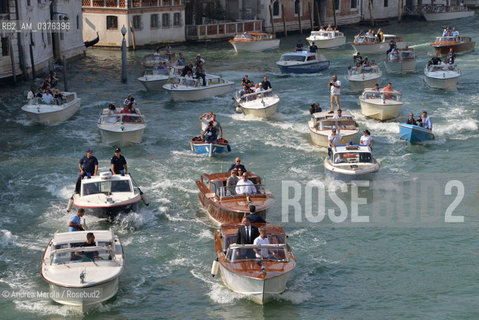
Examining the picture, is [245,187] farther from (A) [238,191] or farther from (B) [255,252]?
(B) [255,252]

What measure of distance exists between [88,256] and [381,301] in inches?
292

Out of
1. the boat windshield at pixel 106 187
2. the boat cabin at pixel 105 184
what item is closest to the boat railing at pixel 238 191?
the boat cabin at pixel 105 184

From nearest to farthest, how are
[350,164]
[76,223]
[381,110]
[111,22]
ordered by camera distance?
[76,223] < [350,164] < [381,110] < [111,22]

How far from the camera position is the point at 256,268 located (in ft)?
63.6

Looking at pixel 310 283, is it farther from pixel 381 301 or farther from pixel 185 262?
pixel 185 262

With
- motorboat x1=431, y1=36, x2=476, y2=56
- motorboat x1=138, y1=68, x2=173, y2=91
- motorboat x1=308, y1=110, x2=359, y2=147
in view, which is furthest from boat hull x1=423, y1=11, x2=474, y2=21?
motorboat x1=308, y1=110, x2=359, y2=147

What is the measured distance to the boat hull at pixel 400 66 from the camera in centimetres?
5141

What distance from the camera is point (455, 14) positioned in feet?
288

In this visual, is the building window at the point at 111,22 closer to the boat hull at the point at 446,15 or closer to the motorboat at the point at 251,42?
the motorboat at the point at 251,42

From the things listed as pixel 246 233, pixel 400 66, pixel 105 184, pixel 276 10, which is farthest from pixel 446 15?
pixel 246 233

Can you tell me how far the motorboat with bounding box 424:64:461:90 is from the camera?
45444 mm

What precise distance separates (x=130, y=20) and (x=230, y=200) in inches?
1711

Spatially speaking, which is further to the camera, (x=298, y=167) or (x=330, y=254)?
(x=298, y=167)

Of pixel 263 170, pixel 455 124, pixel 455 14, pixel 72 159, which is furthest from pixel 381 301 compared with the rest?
pixel 455 14
